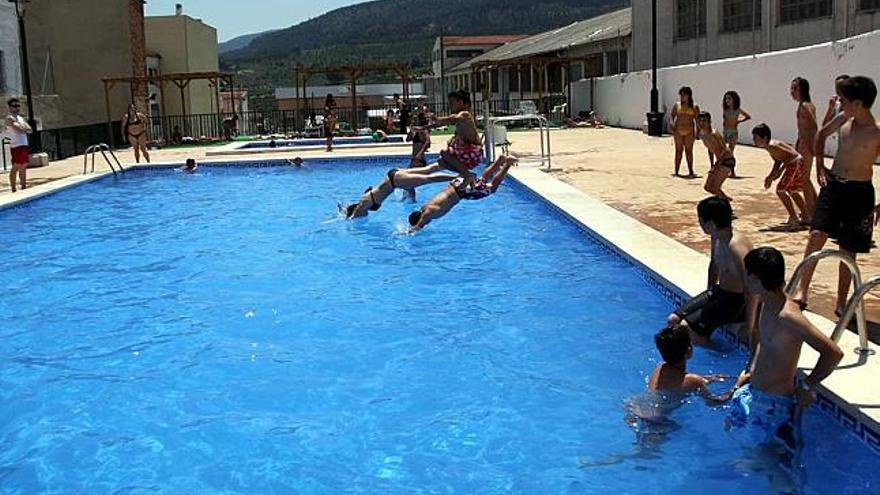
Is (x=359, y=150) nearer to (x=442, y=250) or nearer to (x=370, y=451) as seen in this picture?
(x=442, y=250)

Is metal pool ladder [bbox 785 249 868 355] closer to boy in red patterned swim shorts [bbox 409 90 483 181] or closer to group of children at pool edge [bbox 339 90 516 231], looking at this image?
group of children at pool edge [bbox 339 90 516 231]

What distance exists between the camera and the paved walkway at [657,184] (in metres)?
7.70

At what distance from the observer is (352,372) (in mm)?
6043

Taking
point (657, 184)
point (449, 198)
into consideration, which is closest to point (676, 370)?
point (449, 198)

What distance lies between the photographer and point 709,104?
73.8 feet

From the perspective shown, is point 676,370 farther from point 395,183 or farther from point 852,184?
point 395,183

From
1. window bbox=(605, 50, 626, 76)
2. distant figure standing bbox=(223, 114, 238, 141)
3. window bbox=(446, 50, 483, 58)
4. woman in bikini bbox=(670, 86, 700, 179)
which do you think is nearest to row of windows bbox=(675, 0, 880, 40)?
window bbox=(605, 50, 626, 76)

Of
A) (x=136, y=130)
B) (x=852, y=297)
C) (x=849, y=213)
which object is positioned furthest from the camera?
(x=136, y=130)

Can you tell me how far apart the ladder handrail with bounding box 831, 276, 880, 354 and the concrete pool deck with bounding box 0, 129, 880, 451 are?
3.3 inches

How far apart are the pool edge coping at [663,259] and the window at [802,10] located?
1140cm

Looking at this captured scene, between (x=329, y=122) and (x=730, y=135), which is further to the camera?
(x=329, y=122)

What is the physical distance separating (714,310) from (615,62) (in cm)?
3506

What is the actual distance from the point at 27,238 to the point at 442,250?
5.84 m

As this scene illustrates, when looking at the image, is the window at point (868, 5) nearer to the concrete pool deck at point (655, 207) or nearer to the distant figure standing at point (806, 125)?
the concrete pool deck at point (655, 207)
